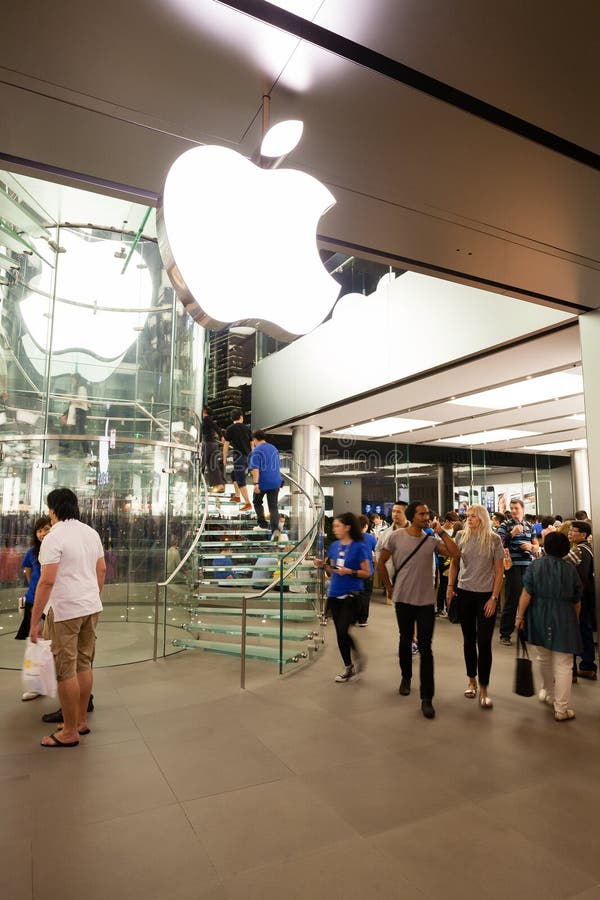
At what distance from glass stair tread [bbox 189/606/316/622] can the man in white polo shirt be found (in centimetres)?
215

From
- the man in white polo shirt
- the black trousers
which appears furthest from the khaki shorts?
the black trousers

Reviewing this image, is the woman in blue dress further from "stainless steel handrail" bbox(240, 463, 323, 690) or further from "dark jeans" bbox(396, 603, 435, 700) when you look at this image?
"stainless steel handrail" bbox(240, 463, 323, 690)

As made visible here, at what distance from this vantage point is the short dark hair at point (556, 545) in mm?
4589

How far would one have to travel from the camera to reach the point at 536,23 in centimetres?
256

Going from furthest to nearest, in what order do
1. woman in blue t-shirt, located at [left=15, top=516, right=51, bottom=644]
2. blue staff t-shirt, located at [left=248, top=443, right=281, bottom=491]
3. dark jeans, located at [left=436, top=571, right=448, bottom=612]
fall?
dark jeans, located at [left=436, top=571, right=448, bottom=612], blue staff t-shirt, located at [left=248, top=443, right=281, bottom=491], woman in blue t-shirt, located at [left=15, top=516, right=51, bottom=644]

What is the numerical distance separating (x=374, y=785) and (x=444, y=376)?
6447 millimetres

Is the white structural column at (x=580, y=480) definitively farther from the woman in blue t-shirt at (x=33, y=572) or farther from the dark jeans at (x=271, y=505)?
the woman in blue t-shirt at (x=33, y=572)

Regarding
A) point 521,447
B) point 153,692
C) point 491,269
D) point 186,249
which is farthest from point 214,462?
point 521,447

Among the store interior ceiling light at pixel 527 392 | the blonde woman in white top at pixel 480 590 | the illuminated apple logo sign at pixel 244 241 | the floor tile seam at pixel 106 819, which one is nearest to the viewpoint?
the illuminated apple logo sign at pixel 244 241

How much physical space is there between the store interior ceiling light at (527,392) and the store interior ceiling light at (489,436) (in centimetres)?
351

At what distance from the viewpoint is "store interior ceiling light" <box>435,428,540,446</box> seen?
48.8 feet

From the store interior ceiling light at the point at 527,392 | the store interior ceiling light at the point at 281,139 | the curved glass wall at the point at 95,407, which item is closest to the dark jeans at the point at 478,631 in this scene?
the curved glass wall at the point at 95,407

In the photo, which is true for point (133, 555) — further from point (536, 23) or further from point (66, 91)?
point (536, 23)

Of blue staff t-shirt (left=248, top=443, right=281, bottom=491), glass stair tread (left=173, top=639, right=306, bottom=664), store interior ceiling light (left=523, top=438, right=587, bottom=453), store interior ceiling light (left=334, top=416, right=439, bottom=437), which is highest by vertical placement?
store interior ceiling light (left=334, top=416, right=439, bottom=437)
